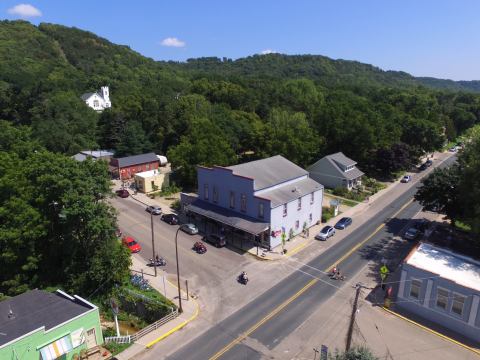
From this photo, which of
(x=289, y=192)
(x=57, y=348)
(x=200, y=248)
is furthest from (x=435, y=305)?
(x=57, y=348)

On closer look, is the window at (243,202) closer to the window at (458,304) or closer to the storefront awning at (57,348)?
the window at (458,304)

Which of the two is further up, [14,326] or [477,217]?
[477,217]

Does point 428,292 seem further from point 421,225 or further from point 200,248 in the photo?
point 200,248

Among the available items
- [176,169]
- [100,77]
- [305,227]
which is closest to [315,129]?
[176,169]

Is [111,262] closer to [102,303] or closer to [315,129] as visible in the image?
[102,303]

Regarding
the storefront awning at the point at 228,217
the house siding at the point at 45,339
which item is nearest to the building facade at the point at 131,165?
the storefront awning at the point at 228,217

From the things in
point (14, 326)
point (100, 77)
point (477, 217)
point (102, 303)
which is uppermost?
point (100, 77)
